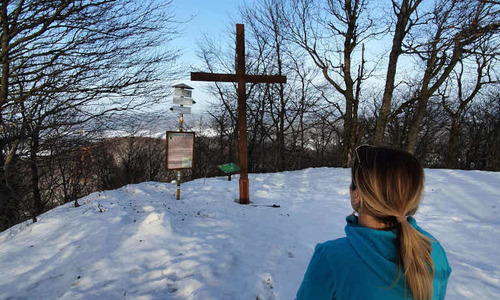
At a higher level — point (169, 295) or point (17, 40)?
point (17, 40)

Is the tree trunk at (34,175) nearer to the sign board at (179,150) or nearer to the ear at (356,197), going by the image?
the sign board at (179,150)

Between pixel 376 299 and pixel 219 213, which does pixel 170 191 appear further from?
pixel 376 299

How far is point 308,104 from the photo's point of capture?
1731 cm

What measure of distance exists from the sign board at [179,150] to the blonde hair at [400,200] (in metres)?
5.69

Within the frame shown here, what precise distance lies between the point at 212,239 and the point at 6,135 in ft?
23.3

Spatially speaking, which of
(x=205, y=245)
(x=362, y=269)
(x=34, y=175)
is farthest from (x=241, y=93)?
(x=34, y=175)

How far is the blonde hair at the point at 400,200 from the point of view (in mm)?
858

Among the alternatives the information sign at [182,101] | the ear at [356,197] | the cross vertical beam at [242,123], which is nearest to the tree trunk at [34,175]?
the information sign at [182,101]

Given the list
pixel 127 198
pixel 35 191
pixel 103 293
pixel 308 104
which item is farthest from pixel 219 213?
pixel 308 104

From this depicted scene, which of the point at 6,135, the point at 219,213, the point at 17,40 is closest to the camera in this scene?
the point at 219,213

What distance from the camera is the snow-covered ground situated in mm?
2590

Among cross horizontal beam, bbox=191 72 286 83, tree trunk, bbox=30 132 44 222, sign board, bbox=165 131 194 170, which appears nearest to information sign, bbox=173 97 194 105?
cross horizontal beam, bbox=191 72 286 83

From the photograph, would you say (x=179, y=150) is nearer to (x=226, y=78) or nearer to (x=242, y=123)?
(x=242, y=123)

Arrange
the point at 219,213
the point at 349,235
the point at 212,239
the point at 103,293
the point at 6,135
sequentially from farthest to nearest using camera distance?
the point at 6,135
the point at 219,213
the point at 212,239
the point at 103,293
the point at 349,235
